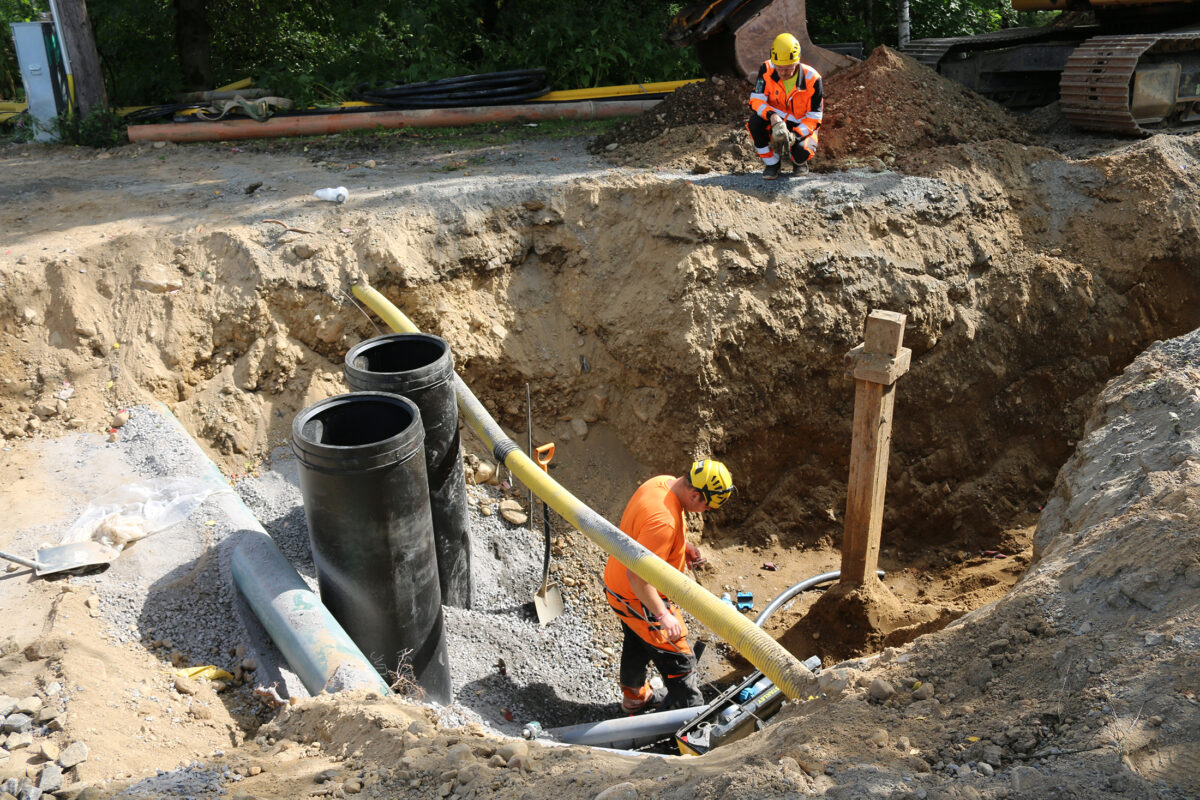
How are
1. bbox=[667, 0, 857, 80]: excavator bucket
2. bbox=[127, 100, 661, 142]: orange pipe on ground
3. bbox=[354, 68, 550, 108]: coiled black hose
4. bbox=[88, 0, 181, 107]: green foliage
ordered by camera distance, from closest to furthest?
1. bbox=[667, 0, 857, 80]: excavator bucket
2. bbox=[127, 100, 661, 142]: orange pipe on ground
3. bbox=[354, 68, 550, 108]: coiled black hose
4. bbox=[88, 0, 181, 107]: green foliage

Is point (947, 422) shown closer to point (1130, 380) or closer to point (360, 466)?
point (1130, 380)

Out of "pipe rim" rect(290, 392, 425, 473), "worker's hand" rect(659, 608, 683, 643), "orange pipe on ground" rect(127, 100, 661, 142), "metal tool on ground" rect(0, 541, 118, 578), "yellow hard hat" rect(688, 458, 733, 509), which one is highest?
"orange pipe on ground" rect(127, 100, 661, 142)

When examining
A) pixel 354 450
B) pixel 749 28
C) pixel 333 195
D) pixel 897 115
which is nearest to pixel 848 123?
pixel 897 115

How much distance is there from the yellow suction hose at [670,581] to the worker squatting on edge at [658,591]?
261mm

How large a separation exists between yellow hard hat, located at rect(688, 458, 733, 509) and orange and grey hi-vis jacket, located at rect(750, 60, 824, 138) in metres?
4.37

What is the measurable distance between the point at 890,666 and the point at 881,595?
2.84 metres

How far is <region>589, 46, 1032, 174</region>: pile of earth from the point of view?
339 inches

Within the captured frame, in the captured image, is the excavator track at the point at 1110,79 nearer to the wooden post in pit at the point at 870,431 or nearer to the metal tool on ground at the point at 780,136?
the metal tool on ground at the point at 780,136

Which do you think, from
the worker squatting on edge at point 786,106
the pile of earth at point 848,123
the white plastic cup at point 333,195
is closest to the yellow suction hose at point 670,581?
the white plastic cup at point 333,195

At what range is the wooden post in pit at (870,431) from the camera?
18.1ft

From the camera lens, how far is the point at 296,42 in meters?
13.1

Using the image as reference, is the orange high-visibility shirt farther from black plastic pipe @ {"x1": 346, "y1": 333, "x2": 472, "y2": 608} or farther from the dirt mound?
the dirt mound

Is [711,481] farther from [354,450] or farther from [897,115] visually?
[897,115]

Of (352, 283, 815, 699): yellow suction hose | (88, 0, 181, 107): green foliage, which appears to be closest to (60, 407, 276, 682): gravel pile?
(352, 283, 815, 699): yellow suction hose
